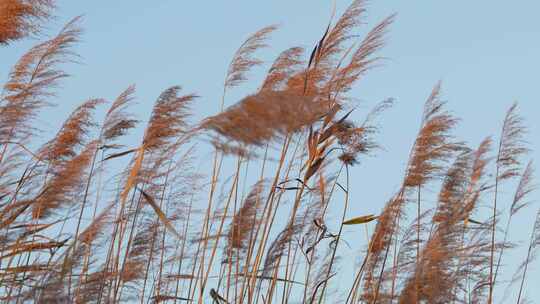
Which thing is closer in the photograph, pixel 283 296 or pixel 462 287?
pixel 283 296

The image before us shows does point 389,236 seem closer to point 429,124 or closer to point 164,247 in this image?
point 429,124

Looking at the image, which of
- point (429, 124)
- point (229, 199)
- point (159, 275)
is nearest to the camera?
point (229, 199)

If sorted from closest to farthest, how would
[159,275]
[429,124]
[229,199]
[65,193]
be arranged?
[65,193], [229,199], [159,275], [429,124]

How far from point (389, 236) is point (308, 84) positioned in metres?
1.38

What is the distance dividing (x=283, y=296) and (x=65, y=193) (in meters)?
1.43

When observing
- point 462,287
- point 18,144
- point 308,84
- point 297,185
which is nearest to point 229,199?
point 297,185

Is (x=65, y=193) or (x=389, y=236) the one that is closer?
(x=65, y=193)

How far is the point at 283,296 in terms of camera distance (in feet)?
16.5

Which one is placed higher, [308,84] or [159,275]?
[308,84]

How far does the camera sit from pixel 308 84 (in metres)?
5.08

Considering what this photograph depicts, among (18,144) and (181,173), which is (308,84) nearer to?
(181,173)

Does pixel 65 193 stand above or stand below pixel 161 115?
below

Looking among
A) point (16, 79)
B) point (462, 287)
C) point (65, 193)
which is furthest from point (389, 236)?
point (16, 79)

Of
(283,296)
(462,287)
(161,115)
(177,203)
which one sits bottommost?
(283,296)
